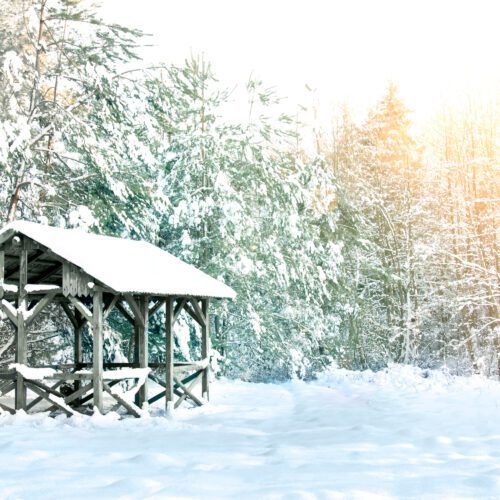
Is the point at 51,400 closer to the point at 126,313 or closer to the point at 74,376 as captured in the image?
the point at 74,376

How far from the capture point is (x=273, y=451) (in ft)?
30.2

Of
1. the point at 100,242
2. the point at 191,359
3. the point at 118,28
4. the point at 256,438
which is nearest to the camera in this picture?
the point at 256,438

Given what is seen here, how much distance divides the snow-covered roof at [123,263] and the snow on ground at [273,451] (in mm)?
2396

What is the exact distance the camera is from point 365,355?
25.5 metres

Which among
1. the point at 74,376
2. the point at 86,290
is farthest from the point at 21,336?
the point at 86,290

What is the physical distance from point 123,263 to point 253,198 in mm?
9881

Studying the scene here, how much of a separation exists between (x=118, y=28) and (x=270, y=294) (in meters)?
9.40

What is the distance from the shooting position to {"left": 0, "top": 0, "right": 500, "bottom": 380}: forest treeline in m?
17.9

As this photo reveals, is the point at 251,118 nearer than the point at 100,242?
No

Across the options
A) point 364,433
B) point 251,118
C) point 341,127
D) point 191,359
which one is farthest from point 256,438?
point 341,127

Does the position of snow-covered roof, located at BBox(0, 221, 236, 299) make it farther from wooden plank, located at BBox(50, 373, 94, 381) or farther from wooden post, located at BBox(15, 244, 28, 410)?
wooden plank, located at BBox(50, 373, 94, 381)

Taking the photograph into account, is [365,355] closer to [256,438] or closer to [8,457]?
[256,438]

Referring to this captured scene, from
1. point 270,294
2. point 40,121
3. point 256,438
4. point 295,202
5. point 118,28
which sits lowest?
point 256,438

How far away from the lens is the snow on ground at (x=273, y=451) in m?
7.14
